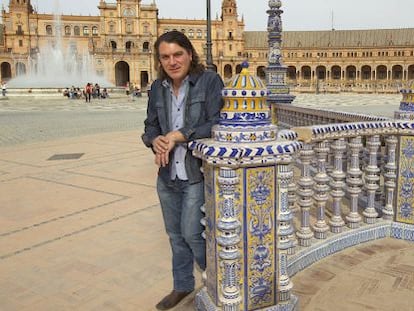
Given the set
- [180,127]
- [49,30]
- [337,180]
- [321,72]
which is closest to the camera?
[180,127]

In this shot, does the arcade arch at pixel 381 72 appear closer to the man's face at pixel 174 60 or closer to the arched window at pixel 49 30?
the arched window at pixel 49 30

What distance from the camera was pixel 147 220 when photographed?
507 cm

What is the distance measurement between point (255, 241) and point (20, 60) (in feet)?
257

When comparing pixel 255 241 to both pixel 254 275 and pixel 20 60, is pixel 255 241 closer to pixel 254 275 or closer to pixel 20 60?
pixel 254 275

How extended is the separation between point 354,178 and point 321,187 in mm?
470

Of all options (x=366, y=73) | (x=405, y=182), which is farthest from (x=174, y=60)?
(x=366, y=73)

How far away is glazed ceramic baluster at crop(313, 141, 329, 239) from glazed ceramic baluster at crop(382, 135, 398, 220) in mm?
855

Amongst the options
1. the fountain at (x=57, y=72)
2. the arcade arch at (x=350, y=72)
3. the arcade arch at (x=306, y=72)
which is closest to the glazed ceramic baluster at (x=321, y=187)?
the fountain at (x=57, y=72)

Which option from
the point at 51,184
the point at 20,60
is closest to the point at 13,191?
the point at 51,184

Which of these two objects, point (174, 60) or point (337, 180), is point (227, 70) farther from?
point (174, 60)

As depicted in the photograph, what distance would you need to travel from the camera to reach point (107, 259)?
3953 millimetres

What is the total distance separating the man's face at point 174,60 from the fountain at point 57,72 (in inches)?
1868

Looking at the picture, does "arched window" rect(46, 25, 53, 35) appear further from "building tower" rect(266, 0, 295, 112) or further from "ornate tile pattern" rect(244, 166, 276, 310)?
"ornate tile pattern" rect(244, 166, 276, 310)

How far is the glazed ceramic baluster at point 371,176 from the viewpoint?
405 cm
